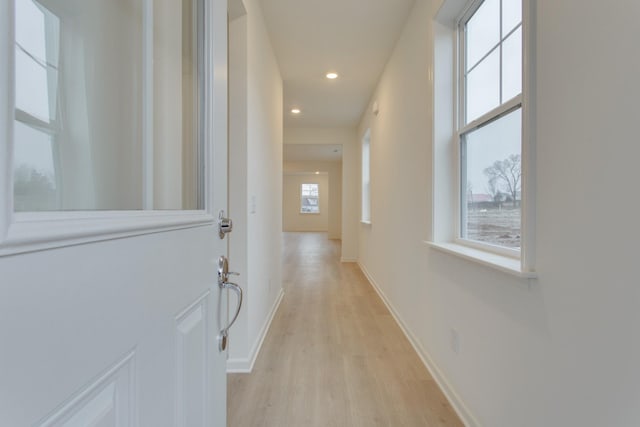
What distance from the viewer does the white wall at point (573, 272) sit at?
2.48 ft

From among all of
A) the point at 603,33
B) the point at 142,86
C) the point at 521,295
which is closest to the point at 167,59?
the point at 142,86

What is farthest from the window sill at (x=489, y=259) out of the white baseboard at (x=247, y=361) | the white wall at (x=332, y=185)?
the white wall at (x=332, y=185)

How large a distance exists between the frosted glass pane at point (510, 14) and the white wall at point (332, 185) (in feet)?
31.3

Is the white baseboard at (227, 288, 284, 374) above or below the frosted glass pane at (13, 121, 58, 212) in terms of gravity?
below

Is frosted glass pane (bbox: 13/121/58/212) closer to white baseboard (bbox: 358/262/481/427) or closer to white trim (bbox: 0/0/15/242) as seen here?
white trim (bbox: 0/0/15/242)

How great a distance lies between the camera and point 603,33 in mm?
818

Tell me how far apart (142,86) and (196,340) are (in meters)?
0.52

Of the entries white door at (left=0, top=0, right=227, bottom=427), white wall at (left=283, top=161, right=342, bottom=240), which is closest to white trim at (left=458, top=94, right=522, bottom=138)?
white door at (left=0, top=0, right=227, bottom=427)

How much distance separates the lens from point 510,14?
56.1 inches

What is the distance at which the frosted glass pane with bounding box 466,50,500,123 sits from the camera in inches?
60.7

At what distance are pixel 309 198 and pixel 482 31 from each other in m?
11.9

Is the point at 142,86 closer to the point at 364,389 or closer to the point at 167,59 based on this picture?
the point at 167,59

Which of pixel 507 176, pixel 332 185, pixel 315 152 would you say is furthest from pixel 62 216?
pixel 332 185

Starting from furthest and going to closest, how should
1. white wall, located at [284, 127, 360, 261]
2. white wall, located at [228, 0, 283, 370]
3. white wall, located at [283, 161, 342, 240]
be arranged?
white wall, located at [283, 161, 342, 240] < white wall, located at [284, 127, 360, 261] < white wall, located at [228, 0, 283, 370]
